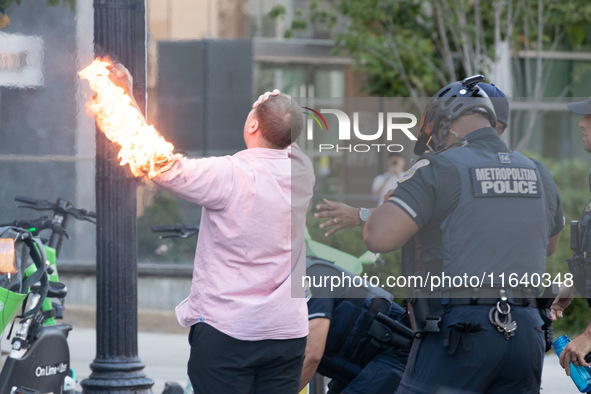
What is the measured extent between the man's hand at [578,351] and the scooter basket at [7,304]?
→ 248 centimetres

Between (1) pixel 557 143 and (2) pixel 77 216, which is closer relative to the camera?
(2) pixel 77 216

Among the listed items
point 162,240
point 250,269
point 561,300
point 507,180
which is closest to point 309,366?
point 250,269

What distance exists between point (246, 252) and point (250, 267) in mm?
63

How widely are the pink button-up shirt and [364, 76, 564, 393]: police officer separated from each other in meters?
0.37

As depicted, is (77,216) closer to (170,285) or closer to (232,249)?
(232,249)

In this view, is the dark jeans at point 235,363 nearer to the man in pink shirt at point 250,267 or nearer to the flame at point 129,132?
the man in pink shirt at point 250,267

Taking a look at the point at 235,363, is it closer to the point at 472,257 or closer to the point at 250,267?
the point at 250,267

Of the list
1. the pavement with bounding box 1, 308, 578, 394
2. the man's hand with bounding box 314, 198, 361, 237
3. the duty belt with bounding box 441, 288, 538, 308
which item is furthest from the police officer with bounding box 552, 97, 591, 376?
the pavement with bounding box 1, 308, 578, 394

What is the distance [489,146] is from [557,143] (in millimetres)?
12527

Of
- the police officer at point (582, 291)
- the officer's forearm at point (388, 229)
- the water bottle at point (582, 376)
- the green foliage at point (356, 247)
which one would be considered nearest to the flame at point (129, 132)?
the officer's forearm at point (388, 229)

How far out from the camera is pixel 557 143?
16.0m

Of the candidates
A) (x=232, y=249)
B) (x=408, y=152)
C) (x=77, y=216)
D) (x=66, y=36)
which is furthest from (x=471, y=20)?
(x=232, y=249)

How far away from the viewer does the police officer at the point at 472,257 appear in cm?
376

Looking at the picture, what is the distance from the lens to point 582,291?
4480 millimetres
